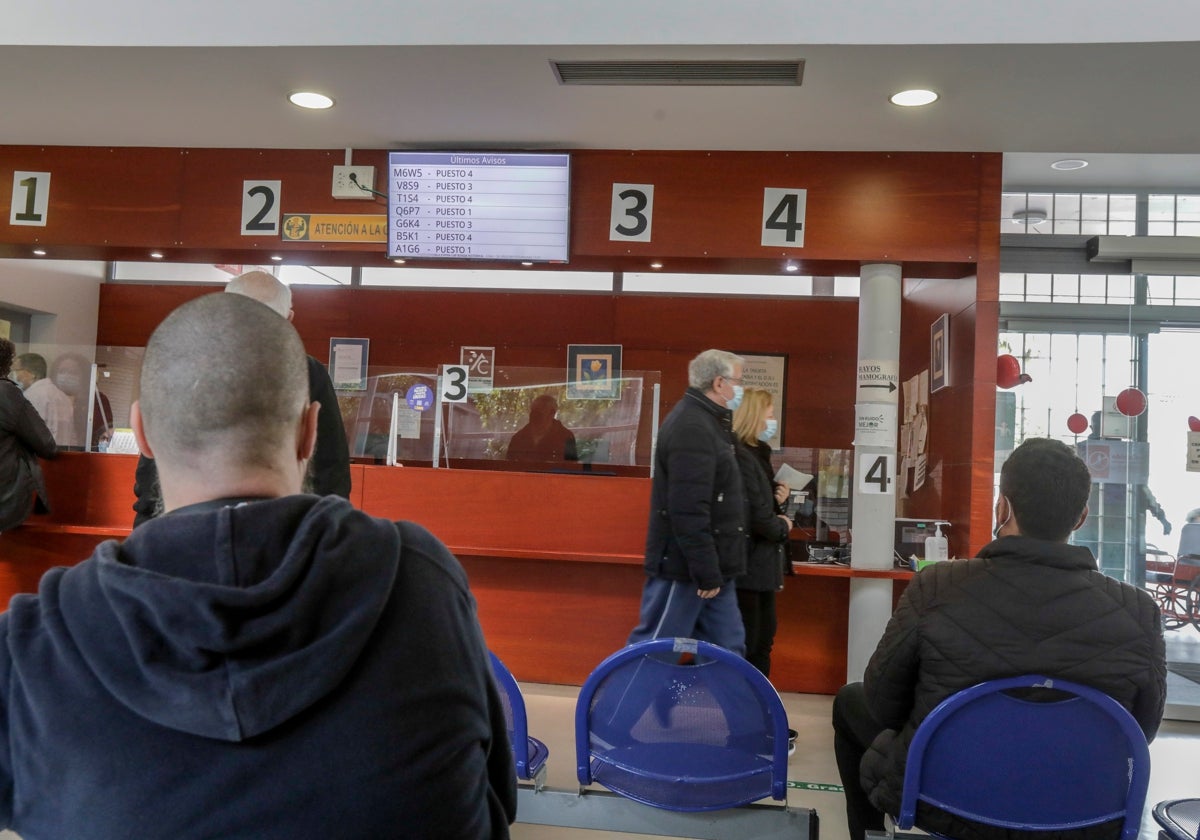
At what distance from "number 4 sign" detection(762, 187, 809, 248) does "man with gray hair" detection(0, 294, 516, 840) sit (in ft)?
13.5

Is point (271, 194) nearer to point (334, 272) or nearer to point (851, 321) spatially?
point (334, 272)

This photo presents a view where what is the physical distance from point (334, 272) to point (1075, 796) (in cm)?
671

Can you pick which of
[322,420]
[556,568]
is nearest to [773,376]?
[556,568]

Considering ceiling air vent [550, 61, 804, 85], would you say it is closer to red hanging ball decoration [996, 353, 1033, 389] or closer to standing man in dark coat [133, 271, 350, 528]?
standing man in dark coat [133, 271, 350, 528]

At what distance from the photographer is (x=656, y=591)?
13.2ft

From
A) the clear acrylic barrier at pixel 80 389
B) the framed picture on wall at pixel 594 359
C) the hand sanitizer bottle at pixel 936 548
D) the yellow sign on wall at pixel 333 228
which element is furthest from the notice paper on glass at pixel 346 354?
the hand sanitizer bottle at pixel 936 548

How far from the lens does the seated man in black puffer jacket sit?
1936mm

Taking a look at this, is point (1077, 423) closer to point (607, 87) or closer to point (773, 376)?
point (773, 376)

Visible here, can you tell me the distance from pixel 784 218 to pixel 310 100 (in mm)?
2315

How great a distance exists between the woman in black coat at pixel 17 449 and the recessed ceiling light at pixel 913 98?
14.1ft

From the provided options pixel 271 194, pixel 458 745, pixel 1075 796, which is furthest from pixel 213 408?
pixel 271 194

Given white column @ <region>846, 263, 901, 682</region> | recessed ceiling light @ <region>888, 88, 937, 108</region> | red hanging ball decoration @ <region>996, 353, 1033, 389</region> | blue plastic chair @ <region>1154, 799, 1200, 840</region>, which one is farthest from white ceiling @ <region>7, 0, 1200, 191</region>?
blue plastic chair @ <region>1154, 799, 1200, 840</region>

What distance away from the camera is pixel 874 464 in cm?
483

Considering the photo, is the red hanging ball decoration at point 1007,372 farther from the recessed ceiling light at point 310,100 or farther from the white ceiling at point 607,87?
the recessed ceiling light at point 310,100
